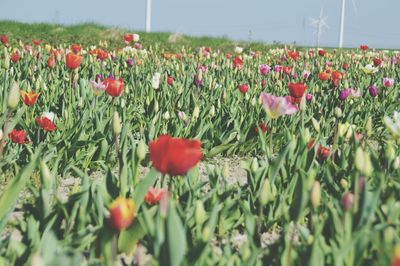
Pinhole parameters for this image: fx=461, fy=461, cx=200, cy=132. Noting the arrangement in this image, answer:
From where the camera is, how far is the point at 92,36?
13.6 metres

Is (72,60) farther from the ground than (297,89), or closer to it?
farther from the ground

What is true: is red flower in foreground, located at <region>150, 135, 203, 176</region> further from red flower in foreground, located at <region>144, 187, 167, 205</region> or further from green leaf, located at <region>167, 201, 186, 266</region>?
red flower in foreground, located at <region>144, 187, 167, 205</region>

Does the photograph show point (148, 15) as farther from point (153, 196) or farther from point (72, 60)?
point (153, 196)

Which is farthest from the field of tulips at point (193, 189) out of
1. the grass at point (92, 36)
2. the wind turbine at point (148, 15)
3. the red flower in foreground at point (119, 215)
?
the wind turbine at point (148, 15)

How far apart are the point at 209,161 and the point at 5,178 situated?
144cm

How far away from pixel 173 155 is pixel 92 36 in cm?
1291

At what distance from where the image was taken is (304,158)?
8.04 feet

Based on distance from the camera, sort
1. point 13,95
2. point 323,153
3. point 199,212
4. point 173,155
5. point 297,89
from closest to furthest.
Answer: point 173,155
point 199,212
point 13,95
point 323,153
point 297,89

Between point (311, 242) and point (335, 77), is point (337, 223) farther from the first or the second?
point (335, 77)

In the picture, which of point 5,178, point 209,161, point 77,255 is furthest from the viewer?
point 209,161

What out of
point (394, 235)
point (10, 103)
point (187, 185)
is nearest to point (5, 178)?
point (10, 103)

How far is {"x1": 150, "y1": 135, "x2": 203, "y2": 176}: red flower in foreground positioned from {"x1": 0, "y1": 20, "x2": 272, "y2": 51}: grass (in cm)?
1095

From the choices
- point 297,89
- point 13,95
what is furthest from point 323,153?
point 13,95

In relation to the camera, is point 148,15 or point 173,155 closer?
point 173,155
